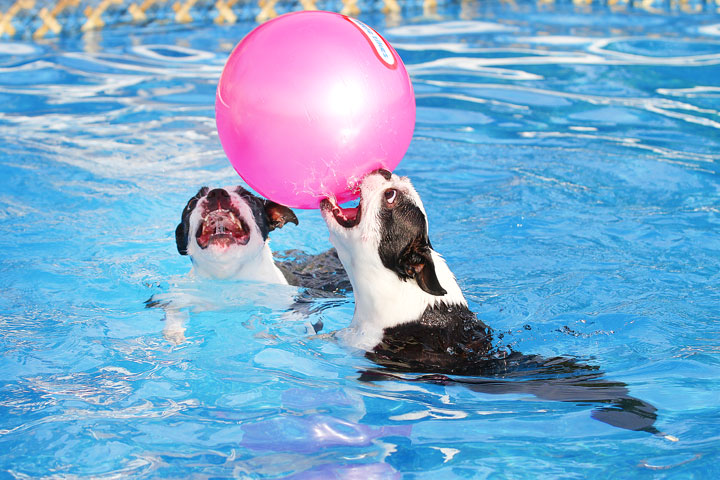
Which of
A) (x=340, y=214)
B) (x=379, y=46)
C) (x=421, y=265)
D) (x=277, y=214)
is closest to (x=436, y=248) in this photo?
(x=277, y=214)

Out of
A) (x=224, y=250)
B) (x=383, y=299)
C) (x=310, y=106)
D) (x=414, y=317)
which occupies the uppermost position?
(x=310, y=106)

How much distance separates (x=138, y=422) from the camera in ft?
14.4

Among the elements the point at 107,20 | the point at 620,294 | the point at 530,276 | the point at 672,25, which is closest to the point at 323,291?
the point at 530,276

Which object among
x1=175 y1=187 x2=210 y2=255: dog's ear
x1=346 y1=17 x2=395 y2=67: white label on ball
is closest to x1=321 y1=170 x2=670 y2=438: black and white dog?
x1=346 y1=17 x2=395 y2=67: white label on ball

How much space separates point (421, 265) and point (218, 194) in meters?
1.77

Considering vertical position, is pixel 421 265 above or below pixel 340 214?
below

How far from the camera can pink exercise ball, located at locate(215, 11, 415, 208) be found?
178 inches

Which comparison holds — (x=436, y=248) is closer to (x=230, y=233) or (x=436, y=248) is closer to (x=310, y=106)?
(x=230, y=233)

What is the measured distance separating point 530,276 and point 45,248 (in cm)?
438

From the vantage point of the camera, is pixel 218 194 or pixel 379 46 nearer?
pixel 379 46

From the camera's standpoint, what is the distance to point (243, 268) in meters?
6.10

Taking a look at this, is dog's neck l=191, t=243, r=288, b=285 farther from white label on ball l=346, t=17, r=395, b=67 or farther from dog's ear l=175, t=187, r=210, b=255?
white label on ball l=346, t=17, r=395, b=67

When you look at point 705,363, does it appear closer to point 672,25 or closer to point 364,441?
point 364,441

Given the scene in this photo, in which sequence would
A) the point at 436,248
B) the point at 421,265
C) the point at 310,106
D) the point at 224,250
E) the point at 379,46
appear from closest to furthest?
the point at 310,106
the point at 379,46
the point at 421,265
the point at 224,250
the point at 436,248
